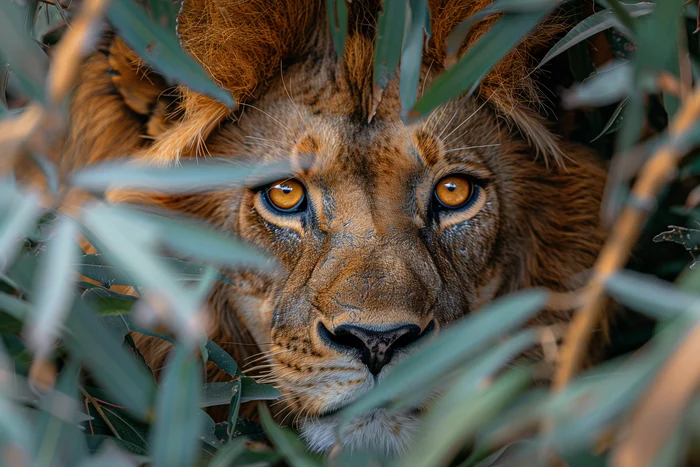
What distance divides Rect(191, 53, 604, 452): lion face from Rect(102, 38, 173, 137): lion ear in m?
0.18

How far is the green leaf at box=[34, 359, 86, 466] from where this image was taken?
3.60 feet

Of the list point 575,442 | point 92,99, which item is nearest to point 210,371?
point 92,99

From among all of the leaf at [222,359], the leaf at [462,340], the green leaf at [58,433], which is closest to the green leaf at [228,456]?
the green leaf at [58,433]

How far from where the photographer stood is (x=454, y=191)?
2.36 m

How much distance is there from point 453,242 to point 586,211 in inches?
25.3

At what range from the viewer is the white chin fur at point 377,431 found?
1997 millimetres

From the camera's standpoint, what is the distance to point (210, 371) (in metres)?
2.62

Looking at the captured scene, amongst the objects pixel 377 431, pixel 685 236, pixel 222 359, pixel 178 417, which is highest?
pixel 685 236

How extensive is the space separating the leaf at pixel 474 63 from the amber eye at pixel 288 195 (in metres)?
0.88

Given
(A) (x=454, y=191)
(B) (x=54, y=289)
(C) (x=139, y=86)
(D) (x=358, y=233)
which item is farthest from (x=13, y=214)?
(A) (x=454, y=191)

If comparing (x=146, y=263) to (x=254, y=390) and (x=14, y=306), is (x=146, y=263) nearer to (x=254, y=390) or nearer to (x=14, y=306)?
(x=14, y=306)

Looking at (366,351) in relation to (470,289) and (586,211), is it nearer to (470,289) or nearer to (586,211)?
(470,289)

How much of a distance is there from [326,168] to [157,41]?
1006 mm

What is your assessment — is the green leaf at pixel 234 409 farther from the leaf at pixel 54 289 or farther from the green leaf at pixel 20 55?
the green leaf at pixel 20 55
